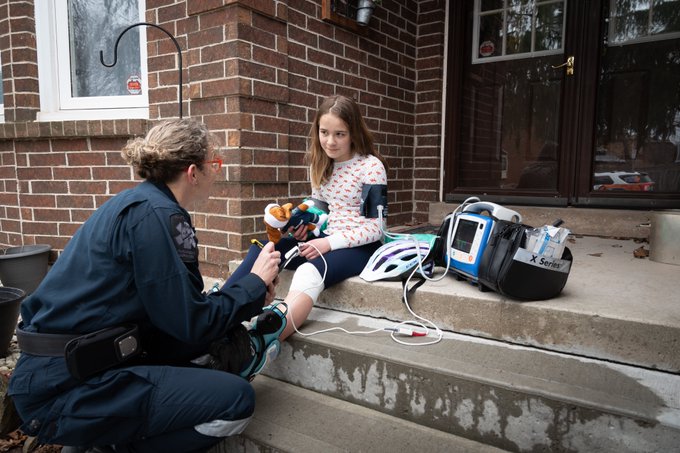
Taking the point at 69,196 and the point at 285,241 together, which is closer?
the point at 285,241

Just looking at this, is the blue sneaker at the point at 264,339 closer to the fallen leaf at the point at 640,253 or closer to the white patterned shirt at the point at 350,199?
the white patterned shirt at the point at 350,199

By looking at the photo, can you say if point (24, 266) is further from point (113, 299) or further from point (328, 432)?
point (328, 432)

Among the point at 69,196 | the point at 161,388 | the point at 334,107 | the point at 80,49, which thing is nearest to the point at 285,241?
the point at 334,107

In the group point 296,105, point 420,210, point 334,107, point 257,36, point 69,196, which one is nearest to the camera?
point 334,107

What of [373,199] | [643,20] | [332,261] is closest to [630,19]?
[643,20]

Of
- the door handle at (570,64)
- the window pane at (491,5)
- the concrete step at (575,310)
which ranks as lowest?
the concrete step at (575,310)

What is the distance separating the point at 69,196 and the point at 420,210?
319 cm

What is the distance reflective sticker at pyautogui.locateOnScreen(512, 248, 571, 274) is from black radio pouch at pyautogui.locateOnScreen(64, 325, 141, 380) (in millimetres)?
1536

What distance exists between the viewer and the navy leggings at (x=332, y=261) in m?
2.42

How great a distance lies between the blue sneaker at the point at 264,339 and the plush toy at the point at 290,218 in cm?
44

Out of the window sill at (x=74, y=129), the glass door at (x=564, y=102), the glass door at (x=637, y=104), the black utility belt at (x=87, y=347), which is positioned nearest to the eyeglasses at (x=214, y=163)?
the black utility belt at (x=87, y=347)

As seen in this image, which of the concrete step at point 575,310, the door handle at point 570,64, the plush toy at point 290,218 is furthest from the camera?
the door handle at point 570,64

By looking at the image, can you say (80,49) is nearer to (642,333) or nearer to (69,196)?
(69,196)

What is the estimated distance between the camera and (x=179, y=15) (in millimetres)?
3293
